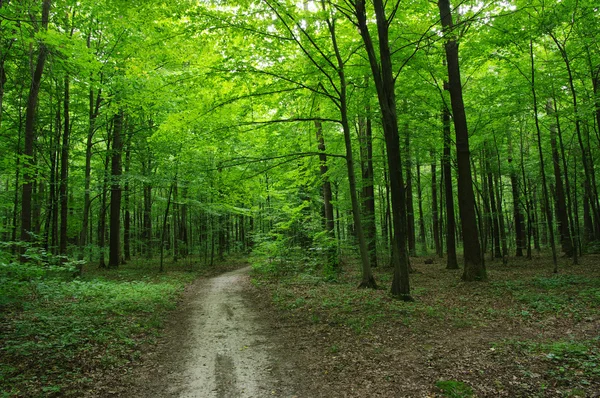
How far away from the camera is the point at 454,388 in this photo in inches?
176

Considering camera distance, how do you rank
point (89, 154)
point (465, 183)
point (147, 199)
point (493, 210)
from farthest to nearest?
1. point (147, 199)
2. point (493, 210)
3. point (89, 154)
4. point (465, 183)

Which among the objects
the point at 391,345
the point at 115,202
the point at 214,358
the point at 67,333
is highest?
the point at 115,202

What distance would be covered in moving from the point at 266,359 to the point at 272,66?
8428mm

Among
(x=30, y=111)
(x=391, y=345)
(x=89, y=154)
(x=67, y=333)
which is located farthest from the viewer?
(x=89, y=154)

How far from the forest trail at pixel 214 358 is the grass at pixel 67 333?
24.1 inches

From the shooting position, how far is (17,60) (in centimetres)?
1238

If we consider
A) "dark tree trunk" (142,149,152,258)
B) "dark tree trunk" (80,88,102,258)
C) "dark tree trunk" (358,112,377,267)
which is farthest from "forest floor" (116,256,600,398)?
"dark tree trunk" (142,149,152,258)

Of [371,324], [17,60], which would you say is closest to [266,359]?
[371,324]

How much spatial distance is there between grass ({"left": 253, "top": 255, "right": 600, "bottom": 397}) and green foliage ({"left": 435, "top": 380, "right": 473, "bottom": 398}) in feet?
0.04

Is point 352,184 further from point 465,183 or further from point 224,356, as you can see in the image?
point 224,356

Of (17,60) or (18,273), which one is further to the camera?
(17,60)

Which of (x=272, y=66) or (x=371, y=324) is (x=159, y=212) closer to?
(x=272, y=66)

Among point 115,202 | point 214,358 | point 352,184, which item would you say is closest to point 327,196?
point 352,184

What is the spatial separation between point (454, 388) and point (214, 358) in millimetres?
4362
